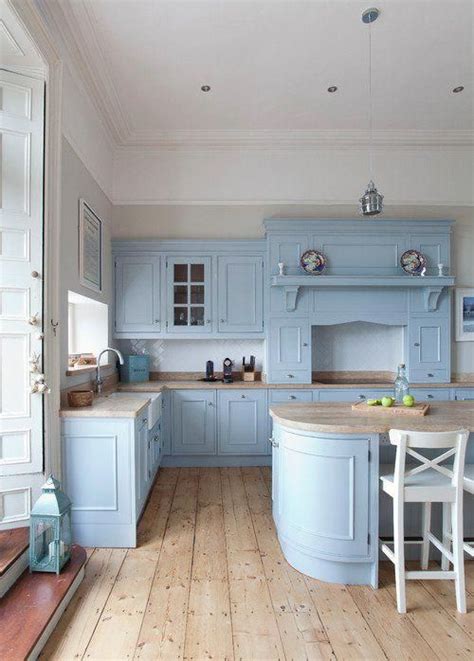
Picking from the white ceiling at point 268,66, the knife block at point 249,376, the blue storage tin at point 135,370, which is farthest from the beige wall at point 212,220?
the knife block at point 249,376

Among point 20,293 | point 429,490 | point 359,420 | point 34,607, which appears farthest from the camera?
point 20,293

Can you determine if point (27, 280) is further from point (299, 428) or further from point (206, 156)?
point (206, 156)

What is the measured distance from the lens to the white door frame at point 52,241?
237 centimetres

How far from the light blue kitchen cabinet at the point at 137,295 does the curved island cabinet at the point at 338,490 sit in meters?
2.35

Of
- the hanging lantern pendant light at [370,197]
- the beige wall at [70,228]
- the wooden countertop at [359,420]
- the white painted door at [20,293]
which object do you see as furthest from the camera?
the beige wall at [70,228]

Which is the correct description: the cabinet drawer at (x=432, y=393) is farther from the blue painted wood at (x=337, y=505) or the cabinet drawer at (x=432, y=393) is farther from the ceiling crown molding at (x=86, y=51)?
the ceiling crown molding at (x=86, y=51)

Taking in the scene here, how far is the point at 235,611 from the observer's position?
191 centimetres

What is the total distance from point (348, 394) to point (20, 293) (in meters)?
3.09

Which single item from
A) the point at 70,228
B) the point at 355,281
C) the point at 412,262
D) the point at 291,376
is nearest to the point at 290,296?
the point at 355,281

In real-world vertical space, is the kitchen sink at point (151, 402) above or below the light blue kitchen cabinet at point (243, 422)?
above

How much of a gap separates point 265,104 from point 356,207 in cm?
151

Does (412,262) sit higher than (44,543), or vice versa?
(412,262)

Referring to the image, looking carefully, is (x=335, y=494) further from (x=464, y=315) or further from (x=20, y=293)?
(x=464, y=315)

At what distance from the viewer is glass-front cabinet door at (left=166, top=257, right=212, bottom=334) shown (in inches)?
162
